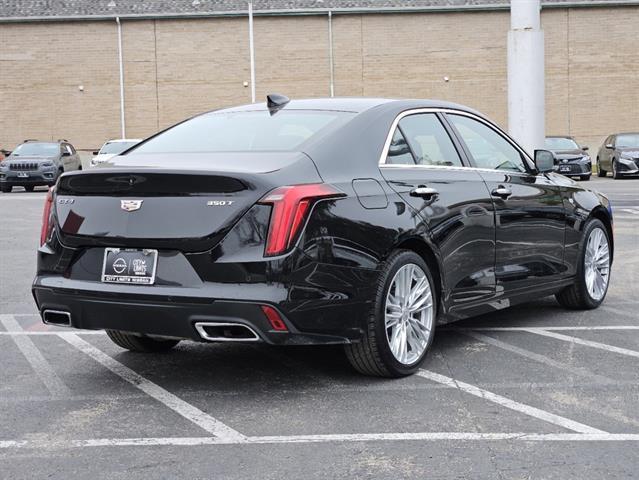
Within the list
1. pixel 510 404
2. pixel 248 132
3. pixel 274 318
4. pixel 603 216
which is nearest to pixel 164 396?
pixel 274 318

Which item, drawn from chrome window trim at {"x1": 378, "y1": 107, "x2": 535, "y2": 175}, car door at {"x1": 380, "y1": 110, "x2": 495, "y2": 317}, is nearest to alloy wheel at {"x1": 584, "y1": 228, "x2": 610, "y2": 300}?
chrome window trim at {"x1": 378, "y1": 107, "x2": 535, "y2": 175}

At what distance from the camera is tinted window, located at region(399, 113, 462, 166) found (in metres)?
6.18

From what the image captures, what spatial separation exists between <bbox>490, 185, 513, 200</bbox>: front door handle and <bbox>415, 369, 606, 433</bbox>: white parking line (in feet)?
4.62

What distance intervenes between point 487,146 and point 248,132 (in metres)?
1.90

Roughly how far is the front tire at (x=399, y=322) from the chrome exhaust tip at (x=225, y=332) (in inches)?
27.3

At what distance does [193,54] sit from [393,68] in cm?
911

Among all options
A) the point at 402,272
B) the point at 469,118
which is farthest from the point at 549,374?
the point at 469,118

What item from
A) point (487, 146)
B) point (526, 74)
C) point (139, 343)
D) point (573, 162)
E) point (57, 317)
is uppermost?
point (526, 74)

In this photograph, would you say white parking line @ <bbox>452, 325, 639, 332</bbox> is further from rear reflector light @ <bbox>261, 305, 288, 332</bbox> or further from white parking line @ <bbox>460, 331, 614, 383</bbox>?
rear reflector light @ <bbox>261, 305, 288, 332</bbox>

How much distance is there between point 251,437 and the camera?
15.0 ft

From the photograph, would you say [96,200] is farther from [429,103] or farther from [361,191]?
[429,103]

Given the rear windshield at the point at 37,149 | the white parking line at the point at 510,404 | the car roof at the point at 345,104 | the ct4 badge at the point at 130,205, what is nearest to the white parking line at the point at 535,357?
the white parking line at the point at 510,404

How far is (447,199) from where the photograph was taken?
20.2 ft

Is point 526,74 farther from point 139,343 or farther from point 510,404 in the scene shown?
point 510,404
